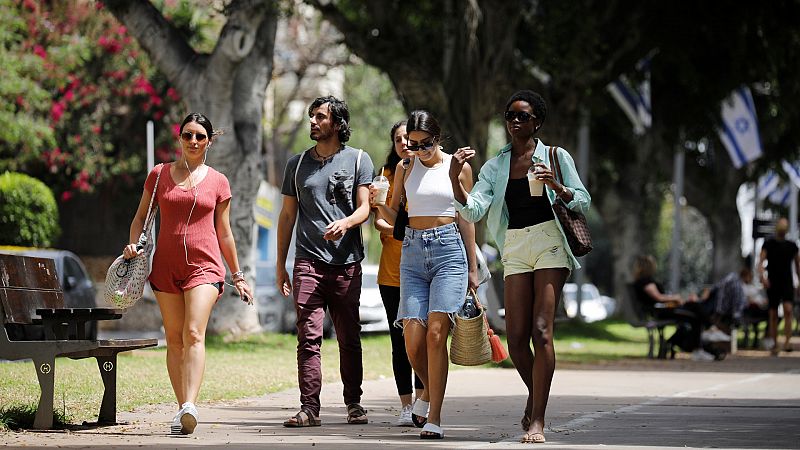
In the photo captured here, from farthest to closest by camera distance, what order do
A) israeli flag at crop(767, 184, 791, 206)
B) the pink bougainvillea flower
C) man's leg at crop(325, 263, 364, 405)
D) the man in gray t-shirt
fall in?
israeli flag at crop(767, 184, 791, 206), the pink bougainvillea flower, man's leg at crop(325, 263, 364, 405), the man in gray t-shirt

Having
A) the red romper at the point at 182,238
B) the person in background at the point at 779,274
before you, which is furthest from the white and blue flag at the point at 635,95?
the red romper at the point at 182,238

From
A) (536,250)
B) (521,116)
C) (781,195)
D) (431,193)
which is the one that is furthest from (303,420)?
(781,195)

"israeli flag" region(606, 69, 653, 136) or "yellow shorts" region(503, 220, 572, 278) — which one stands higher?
"israeli flag" region(606, 69, 653, 136)

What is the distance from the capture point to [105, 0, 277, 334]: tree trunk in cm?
1980

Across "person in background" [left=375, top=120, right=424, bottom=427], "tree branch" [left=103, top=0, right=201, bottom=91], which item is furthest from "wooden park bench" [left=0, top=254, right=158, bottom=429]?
"tree branch" [left=103, top=0, right=201, bottom=91]

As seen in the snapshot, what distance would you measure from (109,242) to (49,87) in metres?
5.63

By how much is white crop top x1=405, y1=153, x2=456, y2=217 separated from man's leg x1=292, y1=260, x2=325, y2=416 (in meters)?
0.90

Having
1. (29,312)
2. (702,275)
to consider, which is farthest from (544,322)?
(702,275)

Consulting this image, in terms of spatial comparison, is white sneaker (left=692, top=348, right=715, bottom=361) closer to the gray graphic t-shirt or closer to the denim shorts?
the gray graphic t-shirt

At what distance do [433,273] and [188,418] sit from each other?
177cm

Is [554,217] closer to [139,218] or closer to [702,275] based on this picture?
[139,218]

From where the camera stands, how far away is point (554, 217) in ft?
30.8

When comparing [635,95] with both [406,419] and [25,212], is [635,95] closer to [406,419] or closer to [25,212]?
[25,212]

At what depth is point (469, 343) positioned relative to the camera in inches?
376
